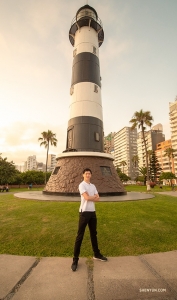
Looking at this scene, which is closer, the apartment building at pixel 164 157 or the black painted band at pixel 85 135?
the black painted band at pixel 85 135

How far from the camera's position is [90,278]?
Result: 110 inches

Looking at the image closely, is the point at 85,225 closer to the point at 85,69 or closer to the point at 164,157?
the point at 85,69

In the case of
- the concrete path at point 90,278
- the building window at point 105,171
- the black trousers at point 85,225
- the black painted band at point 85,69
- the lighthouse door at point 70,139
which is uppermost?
the black painted band at point 85,69

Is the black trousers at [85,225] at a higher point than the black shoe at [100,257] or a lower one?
higher

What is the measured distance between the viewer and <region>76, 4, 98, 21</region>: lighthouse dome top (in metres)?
17.8

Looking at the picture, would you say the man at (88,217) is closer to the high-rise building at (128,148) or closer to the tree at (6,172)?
the tree at (6,172)

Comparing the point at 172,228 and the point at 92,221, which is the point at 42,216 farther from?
the point at 172,228

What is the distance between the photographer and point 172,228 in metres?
5.32

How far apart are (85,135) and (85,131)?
0.36 metres

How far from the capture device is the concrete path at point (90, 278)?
238 centimetres

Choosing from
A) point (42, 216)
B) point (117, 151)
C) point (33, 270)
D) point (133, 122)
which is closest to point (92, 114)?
point (42, 216)

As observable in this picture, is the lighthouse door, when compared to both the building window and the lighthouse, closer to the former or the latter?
the lighthouse

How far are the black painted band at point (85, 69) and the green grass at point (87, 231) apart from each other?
12.4 metres

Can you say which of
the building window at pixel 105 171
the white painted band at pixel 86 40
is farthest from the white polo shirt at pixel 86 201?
the white painted band at pixel 86 40
